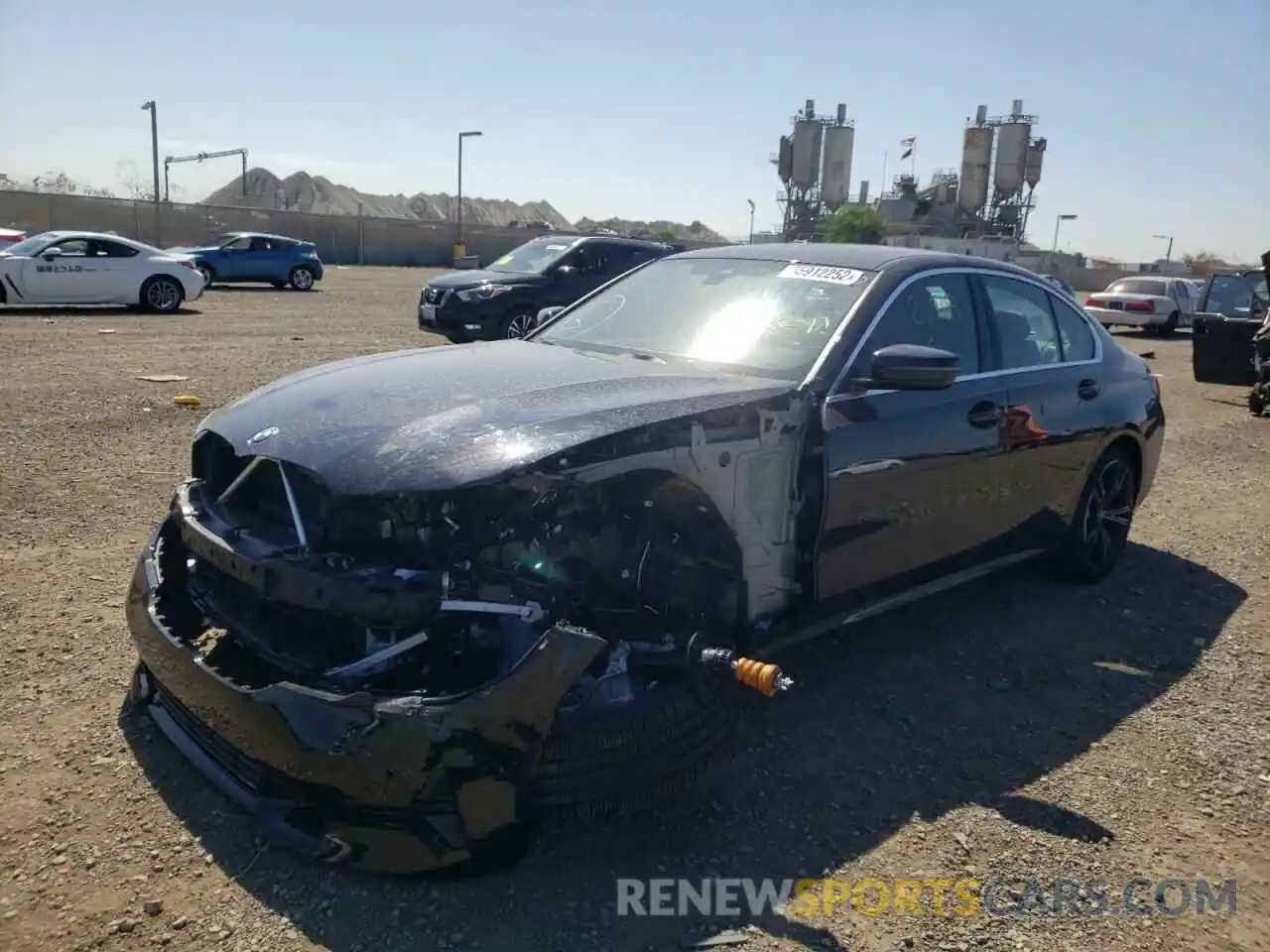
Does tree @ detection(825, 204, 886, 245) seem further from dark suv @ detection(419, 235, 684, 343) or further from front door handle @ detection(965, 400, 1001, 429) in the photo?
front door handle @ detection(965, 400, 1001, 429)

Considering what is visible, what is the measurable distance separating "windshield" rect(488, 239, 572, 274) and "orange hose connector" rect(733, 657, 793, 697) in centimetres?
1128

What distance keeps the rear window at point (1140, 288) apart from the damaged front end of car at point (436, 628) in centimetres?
2458

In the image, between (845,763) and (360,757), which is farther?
(845,763)

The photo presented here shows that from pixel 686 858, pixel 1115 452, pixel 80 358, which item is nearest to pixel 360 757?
pixel 686 858

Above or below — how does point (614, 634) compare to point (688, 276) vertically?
below

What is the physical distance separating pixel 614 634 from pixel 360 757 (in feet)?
2.75

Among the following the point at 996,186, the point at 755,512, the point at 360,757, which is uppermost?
the point at 996,186

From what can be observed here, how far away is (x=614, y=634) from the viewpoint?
2973 mm

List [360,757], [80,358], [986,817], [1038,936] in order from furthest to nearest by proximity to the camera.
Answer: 1. [80,358]
2. [986,817]
3. [1038,936]
4. [360,757]

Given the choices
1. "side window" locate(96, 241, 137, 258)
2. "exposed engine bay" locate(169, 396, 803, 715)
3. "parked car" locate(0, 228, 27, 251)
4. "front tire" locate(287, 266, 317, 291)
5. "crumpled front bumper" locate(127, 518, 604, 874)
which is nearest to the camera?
"crumpled front bumper" locate(127, 518, 604, 874)

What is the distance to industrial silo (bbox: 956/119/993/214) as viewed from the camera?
70.4 m

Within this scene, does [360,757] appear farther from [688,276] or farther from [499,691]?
[688,276]

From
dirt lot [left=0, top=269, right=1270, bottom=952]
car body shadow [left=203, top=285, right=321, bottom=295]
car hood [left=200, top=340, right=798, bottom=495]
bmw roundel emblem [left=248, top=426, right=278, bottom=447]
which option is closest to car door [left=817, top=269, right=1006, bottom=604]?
car hood [left=200, top=340, right=798, bottom=495]

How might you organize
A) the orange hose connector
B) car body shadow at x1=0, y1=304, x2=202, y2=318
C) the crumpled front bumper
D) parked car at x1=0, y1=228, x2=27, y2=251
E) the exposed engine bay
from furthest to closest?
parked car at x1=0, y1=228, x2=27, y2=251 → car body shadow at x1=0, y1=304, x2=202, y2=318 → the orange hose connector → the exposed engine bay → the crumpled front bumper
